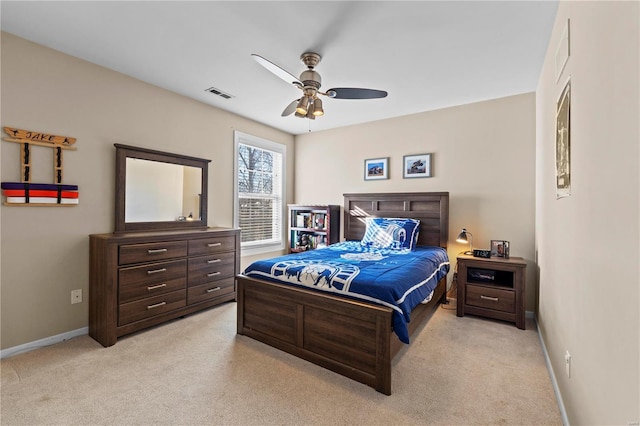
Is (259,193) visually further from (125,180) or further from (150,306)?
(150,306)

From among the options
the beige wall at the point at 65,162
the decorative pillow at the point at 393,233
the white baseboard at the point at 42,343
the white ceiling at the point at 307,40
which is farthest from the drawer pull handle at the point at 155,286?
the decorative pillow at the point at 393,233

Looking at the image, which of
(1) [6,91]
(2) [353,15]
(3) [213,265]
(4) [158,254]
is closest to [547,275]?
(2) [353,15]

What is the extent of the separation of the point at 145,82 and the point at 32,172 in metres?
1.41

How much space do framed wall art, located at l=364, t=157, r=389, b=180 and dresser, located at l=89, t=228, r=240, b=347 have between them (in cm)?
231

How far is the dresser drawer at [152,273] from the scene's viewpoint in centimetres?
267

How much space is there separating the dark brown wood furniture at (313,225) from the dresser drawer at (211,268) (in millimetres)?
1469

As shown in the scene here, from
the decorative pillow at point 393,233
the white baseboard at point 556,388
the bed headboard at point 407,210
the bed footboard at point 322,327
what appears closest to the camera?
the white baseboard at point 556,388

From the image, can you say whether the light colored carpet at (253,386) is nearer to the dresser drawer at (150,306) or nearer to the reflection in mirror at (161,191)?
the dresser drawer at (150,306)

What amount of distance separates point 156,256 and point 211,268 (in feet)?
2.22

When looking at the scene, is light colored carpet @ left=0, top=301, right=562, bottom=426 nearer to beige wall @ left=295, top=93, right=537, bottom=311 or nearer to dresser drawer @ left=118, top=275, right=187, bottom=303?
dresser drawer @ left=118, top=275, right=187, bottom=303

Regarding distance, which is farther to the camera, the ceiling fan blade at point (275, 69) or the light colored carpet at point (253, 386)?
the ceiling fan blade at point (275, 69)

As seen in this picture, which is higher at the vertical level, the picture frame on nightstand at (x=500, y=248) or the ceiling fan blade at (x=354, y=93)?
the ceiling fan blade at (x=354, y=93)

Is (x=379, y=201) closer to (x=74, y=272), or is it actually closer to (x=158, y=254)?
(x=158, y=254)

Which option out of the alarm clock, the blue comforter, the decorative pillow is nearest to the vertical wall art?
the blue comforter
